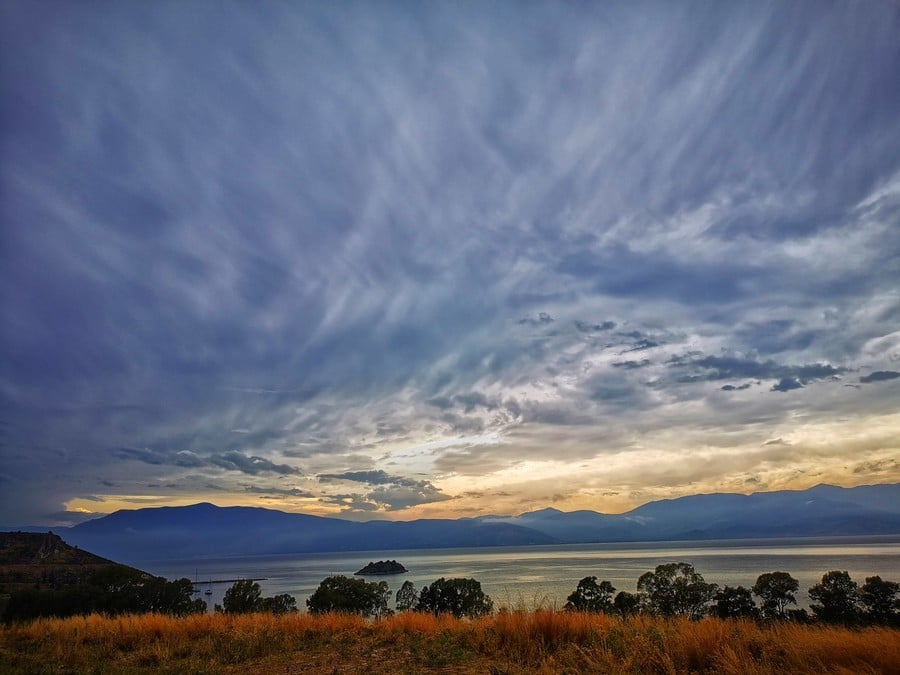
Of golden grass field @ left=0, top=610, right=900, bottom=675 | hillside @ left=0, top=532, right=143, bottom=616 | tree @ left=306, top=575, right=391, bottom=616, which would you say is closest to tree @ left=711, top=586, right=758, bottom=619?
tree @ left=306, top=575, right=391, bottom=616

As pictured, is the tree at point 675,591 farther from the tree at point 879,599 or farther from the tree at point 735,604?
the tree at point 879,599

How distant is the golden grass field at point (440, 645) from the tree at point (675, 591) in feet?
151

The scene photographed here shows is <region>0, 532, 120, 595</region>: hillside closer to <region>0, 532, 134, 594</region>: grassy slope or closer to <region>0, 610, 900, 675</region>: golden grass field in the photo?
<region>0, 532, 134, 594</region>: grassy slope

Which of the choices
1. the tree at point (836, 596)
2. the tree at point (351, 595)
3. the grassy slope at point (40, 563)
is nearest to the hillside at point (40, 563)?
the grassy slope at point (40, 563)

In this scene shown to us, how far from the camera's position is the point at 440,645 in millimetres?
10438

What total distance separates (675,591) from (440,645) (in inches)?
2034

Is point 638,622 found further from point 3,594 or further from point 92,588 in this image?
point 3,594

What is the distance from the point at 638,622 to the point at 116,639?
41.3 feet

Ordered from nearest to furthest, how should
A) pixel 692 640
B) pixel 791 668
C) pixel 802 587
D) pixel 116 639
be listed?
pixel 791 668, pixel 692 640, pixel 116 639, pixel 802 587

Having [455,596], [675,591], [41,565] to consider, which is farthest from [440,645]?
[41,565]

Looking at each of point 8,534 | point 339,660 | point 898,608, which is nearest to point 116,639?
point 339,660

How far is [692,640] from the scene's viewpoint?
26.4 ft

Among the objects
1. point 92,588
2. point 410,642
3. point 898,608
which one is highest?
point 410,642

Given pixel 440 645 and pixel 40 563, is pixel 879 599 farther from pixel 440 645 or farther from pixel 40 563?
pixel 40 563
